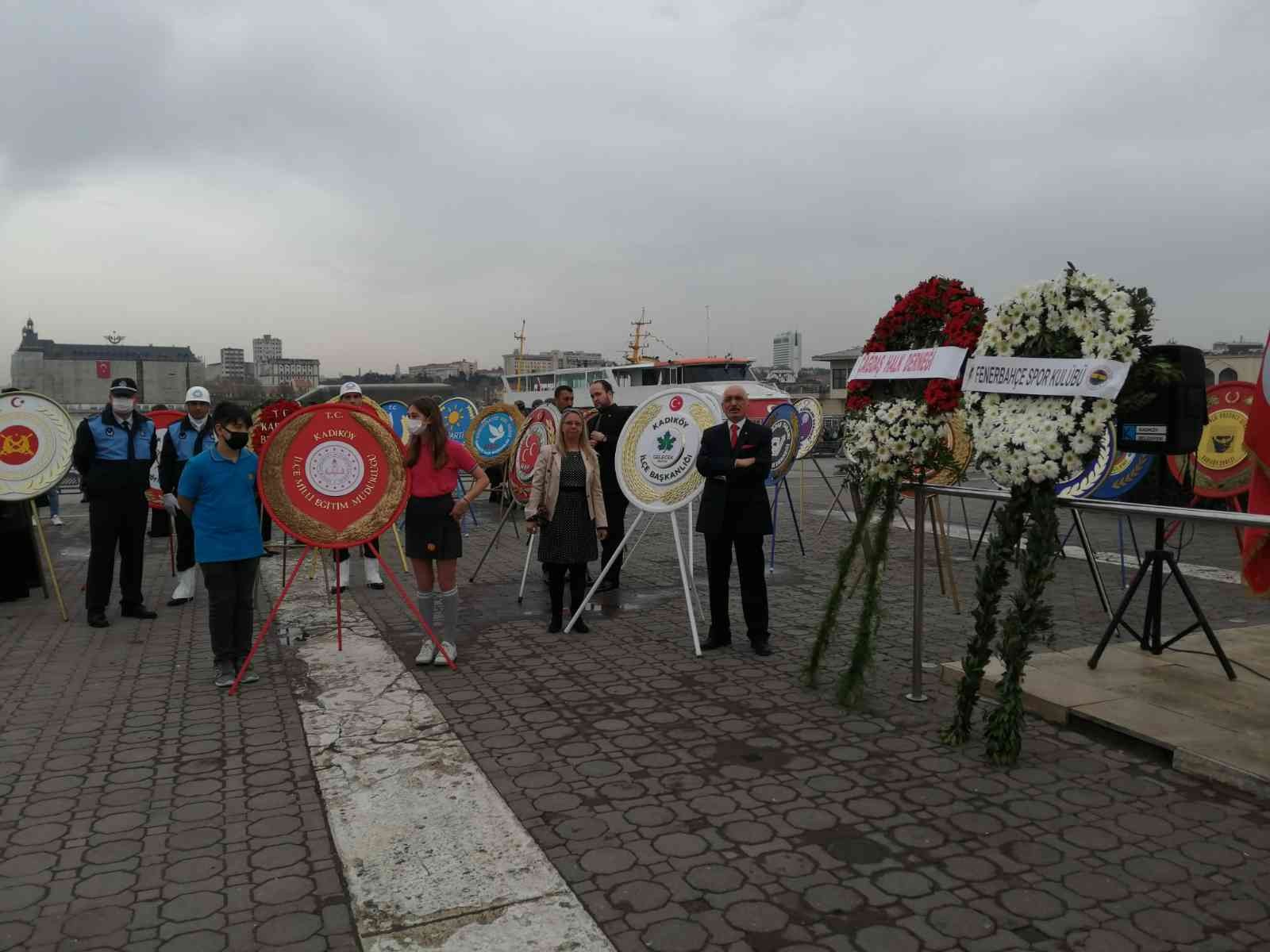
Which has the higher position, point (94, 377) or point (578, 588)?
point (94, 377)

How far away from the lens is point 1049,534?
4461 millimetres

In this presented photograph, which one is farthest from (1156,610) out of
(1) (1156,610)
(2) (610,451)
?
(2) (610,451)

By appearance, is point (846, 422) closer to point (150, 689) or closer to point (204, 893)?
point (204, 893)

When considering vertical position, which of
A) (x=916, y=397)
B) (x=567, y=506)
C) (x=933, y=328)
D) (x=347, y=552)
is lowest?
(x=347, y=552)

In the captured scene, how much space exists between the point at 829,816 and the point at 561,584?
383cm

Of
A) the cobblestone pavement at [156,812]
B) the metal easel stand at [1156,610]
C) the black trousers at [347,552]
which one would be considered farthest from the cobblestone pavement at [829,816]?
the black trousers at [347,552]

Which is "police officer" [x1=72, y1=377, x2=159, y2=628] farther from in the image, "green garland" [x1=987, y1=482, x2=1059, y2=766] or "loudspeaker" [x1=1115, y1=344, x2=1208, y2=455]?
"loudspeaker" [x1=1115, y1=344, x2=1208, y2=455]

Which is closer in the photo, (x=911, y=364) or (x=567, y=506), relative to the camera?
→ (x=911, y=364)

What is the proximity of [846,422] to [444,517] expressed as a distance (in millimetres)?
2930

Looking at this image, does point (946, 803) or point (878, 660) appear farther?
point (878, 660)

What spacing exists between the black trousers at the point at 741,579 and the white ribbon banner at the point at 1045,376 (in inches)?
87.0

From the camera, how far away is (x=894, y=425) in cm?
520

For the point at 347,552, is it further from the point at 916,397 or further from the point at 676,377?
the point at 676,377

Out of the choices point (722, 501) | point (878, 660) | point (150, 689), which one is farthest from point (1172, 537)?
point (150, 689)
